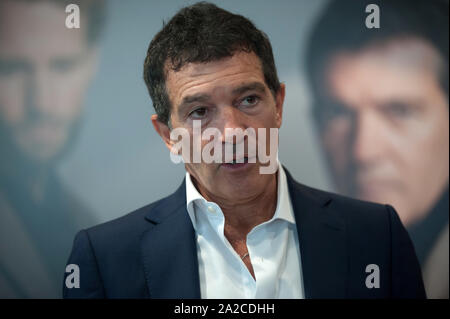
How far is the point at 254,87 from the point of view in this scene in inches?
55.3

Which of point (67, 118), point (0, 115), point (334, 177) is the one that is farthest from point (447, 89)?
point (0, 115)

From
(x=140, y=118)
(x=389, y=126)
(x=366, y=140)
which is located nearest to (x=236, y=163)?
(x=140, y=118)

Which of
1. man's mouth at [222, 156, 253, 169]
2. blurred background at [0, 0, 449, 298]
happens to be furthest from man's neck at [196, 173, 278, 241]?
blurred background at [0, 0, 449, 298]

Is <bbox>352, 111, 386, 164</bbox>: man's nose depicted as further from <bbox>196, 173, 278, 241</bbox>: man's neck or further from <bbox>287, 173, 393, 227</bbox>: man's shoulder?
<bbox>196, 173, 278, 241</bbox>: man's neck

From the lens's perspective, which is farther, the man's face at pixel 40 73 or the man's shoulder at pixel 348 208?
the man's face at pixel 40 73

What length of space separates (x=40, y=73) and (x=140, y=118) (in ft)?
1.67

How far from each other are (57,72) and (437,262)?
2196mm

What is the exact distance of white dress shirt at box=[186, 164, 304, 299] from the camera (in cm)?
145

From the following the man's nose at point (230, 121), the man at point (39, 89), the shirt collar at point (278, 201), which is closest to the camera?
the man's nose at point (230, 121)

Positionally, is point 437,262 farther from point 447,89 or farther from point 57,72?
point 57,72

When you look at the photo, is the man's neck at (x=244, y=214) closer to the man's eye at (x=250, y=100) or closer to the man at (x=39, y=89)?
the man's eye at (x=250, y=100)

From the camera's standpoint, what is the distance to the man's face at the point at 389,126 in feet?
6.91

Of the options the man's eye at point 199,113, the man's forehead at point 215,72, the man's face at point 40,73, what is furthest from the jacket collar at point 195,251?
the man's face at point 40,73

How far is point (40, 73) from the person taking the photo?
195 cm
